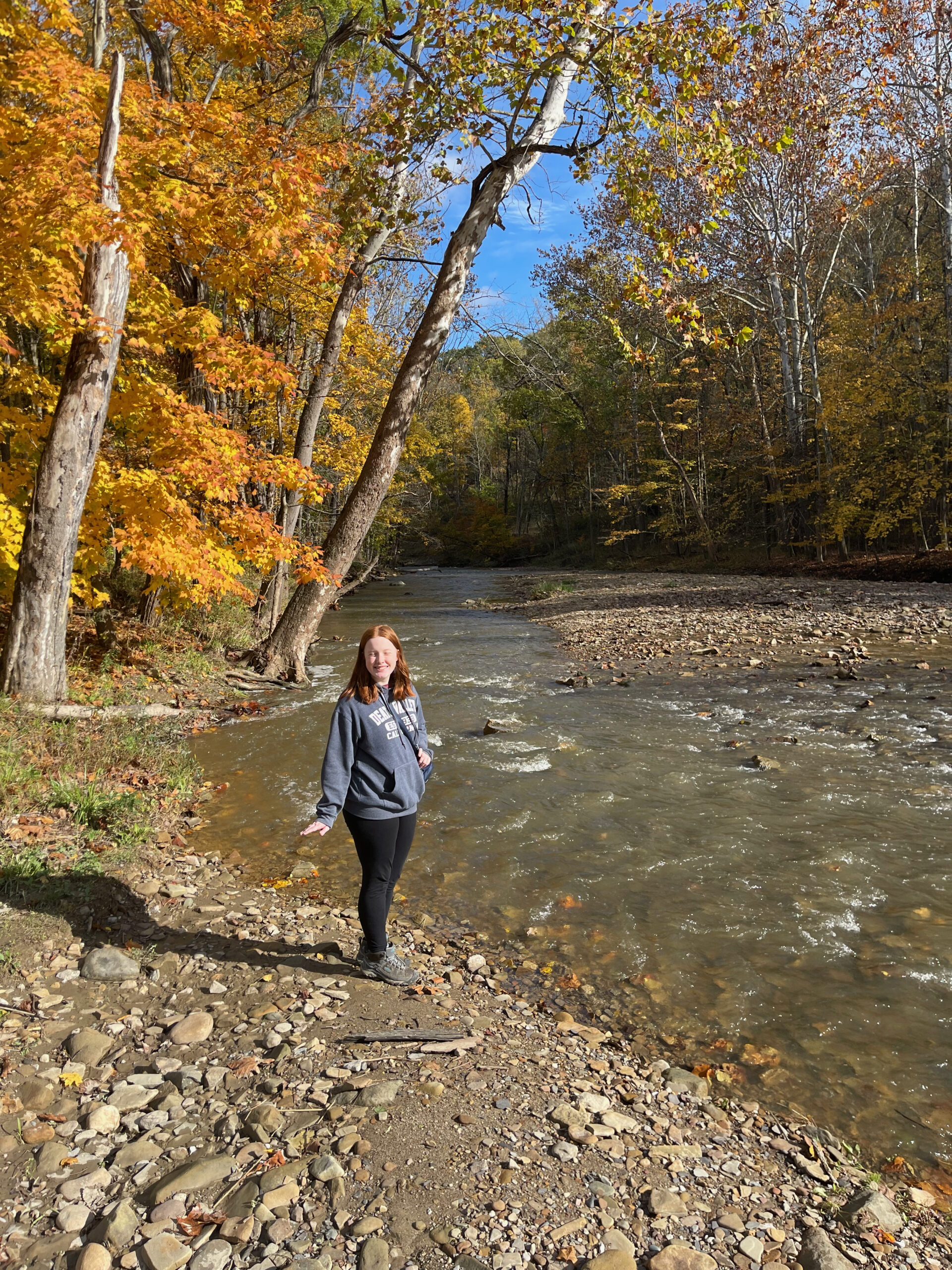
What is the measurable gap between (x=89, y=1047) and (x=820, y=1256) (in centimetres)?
314

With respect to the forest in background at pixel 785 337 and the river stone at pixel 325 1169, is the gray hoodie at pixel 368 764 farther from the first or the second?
the forest in background at pixel 785 337

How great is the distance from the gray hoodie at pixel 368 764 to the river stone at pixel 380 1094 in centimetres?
131

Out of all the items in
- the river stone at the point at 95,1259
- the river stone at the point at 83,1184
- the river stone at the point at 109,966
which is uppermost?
the river stone at the point at 109,966

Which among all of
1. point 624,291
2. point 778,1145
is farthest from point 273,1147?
point 624,291

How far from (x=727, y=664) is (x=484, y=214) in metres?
7.75

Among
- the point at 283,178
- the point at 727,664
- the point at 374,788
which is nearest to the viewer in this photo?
the point at 374,788

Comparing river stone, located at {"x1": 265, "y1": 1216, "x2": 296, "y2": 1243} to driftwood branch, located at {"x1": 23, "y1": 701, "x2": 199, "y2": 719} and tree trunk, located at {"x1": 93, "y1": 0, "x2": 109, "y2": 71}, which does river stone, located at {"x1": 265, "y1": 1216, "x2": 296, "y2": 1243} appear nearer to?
driftwood branch, located at {"x1": 23, "y1": 701, "x2": 199, "y2": 719}

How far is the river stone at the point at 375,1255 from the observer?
2.30m

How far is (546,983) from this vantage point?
14.0ft

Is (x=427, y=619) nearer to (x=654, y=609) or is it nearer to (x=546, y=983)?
(x=654, y=609)

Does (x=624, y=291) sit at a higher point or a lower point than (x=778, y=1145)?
higher

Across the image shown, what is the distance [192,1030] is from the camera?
3.62m

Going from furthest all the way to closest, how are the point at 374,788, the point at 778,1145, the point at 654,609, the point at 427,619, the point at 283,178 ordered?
the point at 427,619, the point at 654,609, the point at 283,178, the point at 374,788, the point at 778,1145

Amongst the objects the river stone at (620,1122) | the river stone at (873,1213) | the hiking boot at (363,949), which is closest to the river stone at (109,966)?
A: the hiking boot at (363,949)
